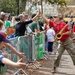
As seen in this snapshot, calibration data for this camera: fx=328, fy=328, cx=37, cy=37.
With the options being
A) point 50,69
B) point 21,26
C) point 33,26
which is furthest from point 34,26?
point 50,69

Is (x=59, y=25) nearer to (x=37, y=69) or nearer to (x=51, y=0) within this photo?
(x=37, y=69)

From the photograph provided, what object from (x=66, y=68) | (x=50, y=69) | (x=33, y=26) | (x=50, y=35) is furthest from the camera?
(x=50, y=35)

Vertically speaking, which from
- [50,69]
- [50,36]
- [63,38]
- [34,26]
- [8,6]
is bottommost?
[50,69]

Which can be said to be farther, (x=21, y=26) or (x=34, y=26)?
(x=34, y=26)

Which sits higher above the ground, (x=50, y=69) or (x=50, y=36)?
(x=50, y=36)

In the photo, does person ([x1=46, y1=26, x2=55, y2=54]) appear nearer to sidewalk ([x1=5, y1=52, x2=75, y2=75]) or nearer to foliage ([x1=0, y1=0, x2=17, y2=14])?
sidewalk ([x1=5, y1=52, x2=75, y2=75])

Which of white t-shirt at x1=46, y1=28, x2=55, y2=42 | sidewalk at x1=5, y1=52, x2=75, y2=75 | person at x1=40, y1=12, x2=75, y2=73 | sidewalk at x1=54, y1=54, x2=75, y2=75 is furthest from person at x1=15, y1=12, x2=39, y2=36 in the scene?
white t-shirt at x1=46, y1=28, x2=55, y2=42

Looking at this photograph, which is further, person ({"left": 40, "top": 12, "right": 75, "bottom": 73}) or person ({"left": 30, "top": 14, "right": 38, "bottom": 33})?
person ({"left": 30, "top": 14, "right": 38, "bottom": 33})

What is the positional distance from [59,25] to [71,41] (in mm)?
637

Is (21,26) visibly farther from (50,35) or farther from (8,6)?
(8,6)

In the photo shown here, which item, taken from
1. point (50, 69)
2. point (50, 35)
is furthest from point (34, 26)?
point (50, 35)

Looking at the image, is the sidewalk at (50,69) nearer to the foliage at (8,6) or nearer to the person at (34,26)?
the person at (34,26)

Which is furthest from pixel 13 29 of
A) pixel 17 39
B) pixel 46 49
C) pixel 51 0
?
pixel 51 0

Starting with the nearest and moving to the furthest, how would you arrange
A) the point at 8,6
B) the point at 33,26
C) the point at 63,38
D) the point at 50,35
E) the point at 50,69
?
the point at 63,38, the point at 50,69, the point at 33,26, the point at 50,35, the point at 8,6
